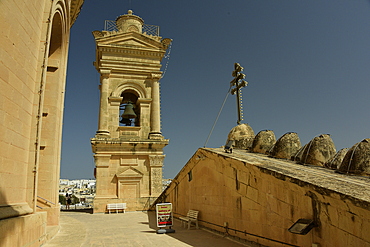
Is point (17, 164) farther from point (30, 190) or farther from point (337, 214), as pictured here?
point (337, 214)

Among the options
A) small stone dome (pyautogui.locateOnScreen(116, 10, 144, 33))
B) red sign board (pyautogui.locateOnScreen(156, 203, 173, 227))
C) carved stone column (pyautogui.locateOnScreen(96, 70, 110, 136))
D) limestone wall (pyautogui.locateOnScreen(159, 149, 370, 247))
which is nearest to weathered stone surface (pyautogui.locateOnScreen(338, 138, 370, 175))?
limestone wall (pyautogui.locateOnScreen(159, 149, 370, 247))

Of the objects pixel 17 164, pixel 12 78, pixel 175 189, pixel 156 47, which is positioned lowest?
pixel 175 189

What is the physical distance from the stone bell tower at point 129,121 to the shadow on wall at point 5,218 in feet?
38.6

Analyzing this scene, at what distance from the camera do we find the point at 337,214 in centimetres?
430

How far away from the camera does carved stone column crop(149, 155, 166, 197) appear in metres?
17.5

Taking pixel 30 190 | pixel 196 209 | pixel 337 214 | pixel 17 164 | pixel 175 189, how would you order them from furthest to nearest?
pixel 175 189, pixel 196 209, pixel 30 190, pixel 17 164, pixel 337 214

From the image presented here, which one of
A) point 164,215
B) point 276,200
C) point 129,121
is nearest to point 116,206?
point 129,121

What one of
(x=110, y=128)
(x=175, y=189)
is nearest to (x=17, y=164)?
(x=175, y=189)

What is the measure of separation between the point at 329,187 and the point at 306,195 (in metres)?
0.57

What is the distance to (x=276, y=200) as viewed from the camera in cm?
575

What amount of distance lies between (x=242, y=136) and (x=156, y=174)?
8023 mm

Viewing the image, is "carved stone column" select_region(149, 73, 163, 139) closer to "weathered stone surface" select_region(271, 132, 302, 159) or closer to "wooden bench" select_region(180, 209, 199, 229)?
"wooden bench" select_region(180, 209, 199, 229)

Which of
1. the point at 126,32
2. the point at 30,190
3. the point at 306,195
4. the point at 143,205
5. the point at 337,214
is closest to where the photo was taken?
the point at 337,214

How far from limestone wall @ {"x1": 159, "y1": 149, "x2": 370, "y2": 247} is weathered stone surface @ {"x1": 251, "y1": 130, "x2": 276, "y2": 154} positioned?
2010 mm
